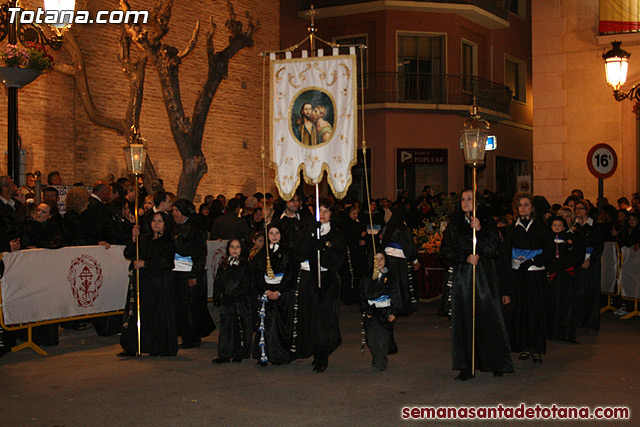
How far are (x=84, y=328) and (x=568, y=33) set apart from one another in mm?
13758

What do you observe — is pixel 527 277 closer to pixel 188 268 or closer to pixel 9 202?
pixel 188 268

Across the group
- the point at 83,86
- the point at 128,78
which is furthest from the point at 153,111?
the point at 128,78

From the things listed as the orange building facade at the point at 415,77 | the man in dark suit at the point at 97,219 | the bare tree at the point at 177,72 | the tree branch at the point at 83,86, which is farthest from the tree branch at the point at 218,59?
the orange building facade at the point at 415,77

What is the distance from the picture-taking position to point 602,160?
47.0ft

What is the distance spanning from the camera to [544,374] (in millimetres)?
9109

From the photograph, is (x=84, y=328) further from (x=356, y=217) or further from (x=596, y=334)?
(x=596, y=334)

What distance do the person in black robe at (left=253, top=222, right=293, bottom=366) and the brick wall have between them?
398 inches

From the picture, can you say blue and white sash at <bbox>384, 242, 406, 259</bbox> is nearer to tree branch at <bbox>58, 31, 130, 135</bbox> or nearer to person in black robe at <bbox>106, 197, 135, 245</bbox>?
person in black robe at <bbox>106, 197, 135, 245</bbox>

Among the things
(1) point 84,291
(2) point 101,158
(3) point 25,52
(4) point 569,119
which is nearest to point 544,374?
(1) point 84,291

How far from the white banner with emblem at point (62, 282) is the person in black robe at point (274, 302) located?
2.64 m

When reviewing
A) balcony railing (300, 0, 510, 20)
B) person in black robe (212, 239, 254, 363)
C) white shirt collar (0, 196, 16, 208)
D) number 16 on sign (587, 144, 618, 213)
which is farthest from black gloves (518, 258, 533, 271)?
balcony railing (300, 0, 510, 20)

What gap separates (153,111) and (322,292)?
14297 mm

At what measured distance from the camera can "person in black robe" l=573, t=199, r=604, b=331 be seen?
1258 cm

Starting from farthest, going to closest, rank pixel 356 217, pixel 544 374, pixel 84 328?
1. pixel 356 217
2. pixel 84 328
3. pixel 544 374
